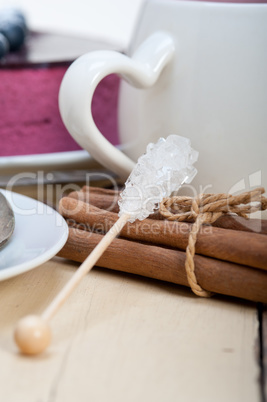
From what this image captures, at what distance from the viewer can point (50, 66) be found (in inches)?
29.8

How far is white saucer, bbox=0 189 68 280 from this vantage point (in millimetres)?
481

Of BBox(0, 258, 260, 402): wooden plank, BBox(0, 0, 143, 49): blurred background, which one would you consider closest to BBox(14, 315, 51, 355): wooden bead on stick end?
BBox(0, 258, 260, 402): wooden plank

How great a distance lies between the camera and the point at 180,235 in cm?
55

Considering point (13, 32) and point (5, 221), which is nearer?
point (5, 221)

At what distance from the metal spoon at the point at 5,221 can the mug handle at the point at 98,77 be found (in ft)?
0.37

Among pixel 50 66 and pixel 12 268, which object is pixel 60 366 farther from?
pixel 50 66

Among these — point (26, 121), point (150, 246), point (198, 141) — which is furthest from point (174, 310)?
point (26, 121)

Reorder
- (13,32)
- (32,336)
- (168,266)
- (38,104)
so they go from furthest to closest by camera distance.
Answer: (13,32)
(38,104)
(168,266)
(32,336)

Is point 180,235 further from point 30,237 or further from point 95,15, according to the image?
point 95,15

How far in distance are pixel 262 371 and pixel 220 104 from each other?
0.96 ft

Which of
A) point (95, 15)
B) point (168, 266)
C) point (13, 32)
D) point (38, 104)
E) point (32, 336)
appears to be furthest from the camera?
point (95, 15)

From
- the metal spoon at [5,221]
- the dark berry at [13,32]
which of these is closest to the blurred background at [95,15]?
→ the dark berry at [13,32]

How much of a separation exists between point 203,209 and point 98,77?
18cm

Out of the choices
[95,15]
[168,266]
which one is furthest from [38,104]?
[95,15]
